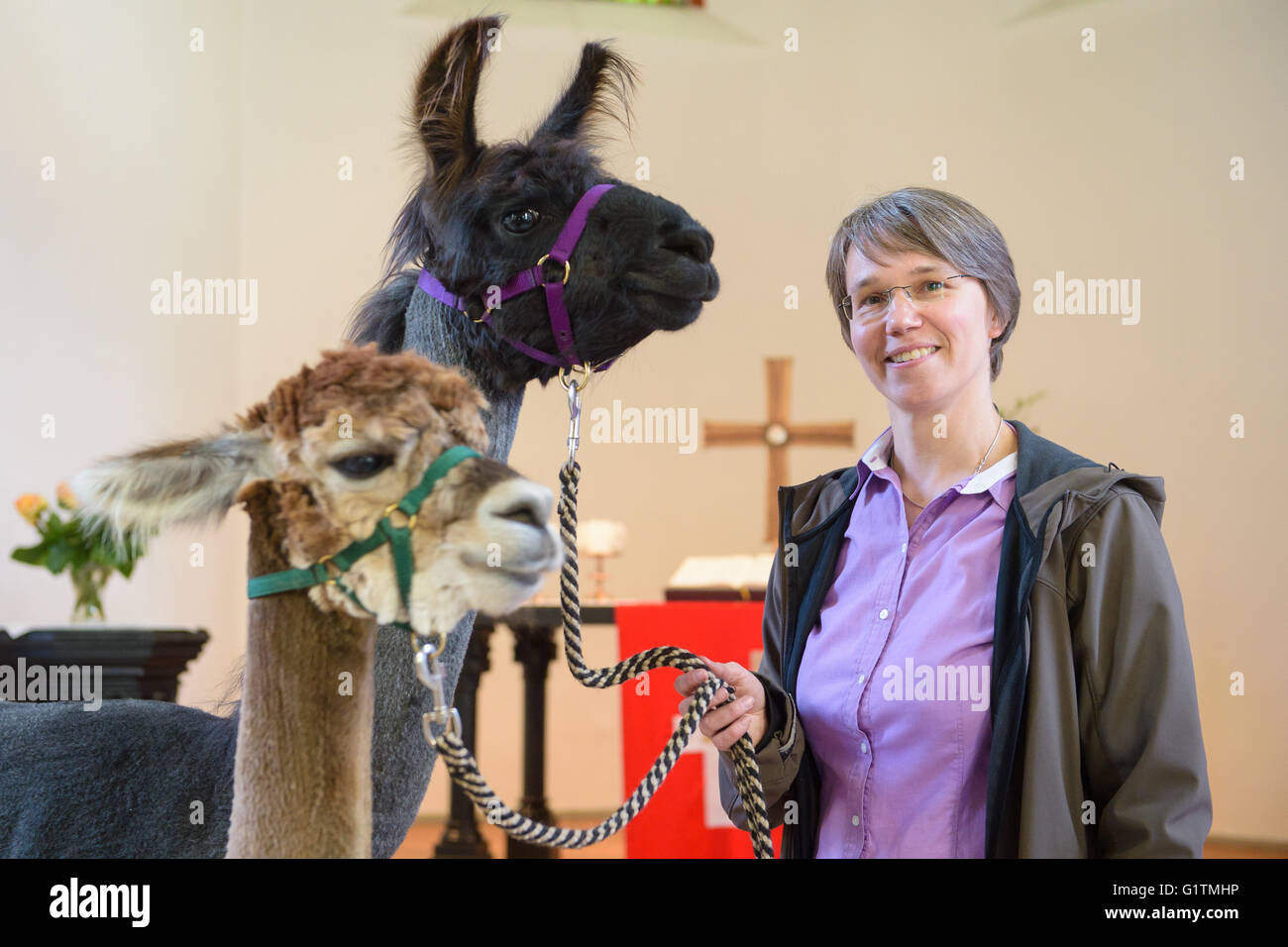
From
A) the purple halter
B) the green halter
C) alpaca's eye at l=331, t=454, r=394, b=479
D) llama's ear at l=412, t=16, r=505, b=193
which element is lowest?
the green halter

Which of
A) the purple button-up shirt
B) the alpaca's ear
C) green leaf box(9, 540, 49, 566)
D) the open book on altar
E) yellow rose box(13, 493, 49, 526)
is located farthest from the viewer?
the open book on altar

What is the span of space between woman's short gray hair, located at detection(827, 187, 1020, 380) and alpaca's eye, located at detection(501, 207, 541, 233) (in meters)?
0.42

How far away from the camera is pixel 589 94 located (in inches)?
50.7

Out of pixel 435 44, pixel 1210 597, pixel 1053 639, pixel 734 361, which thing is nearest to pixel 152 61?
pixel 734 361

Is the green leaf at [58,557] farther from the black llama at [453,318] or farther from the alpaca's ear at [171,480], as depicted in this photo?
the alpaca's ear at [171,480]

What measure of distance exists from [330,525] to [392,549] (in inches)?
2.2

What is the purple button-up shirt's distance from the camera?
117 cm

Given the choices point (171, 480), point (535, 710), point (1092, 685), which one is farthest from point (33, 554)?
point (1092, 685)

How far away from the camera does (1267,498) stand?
5324 millimetres

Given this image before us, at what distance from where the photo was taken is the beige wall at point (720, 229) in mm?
4531

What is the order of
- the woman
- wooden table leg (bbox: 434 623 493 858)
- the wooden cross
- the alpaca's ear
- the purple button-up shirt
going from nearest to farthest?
the alpaca's ear → the woman → the purple button-up shirt → wooden table leg (bbox: 434 623 493 858) → the wooden cross

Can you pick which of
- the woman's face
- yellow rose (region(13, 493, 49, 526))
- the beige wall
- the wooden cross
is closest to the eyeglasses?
the woman's face

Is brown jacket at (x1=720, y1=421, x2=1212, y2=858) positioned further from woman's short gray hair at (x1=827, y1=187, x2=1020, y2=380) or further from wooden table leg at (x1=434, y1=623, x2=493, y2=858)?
wooden table leg at (x1=434, y1=623, x2=493, y2=858)
